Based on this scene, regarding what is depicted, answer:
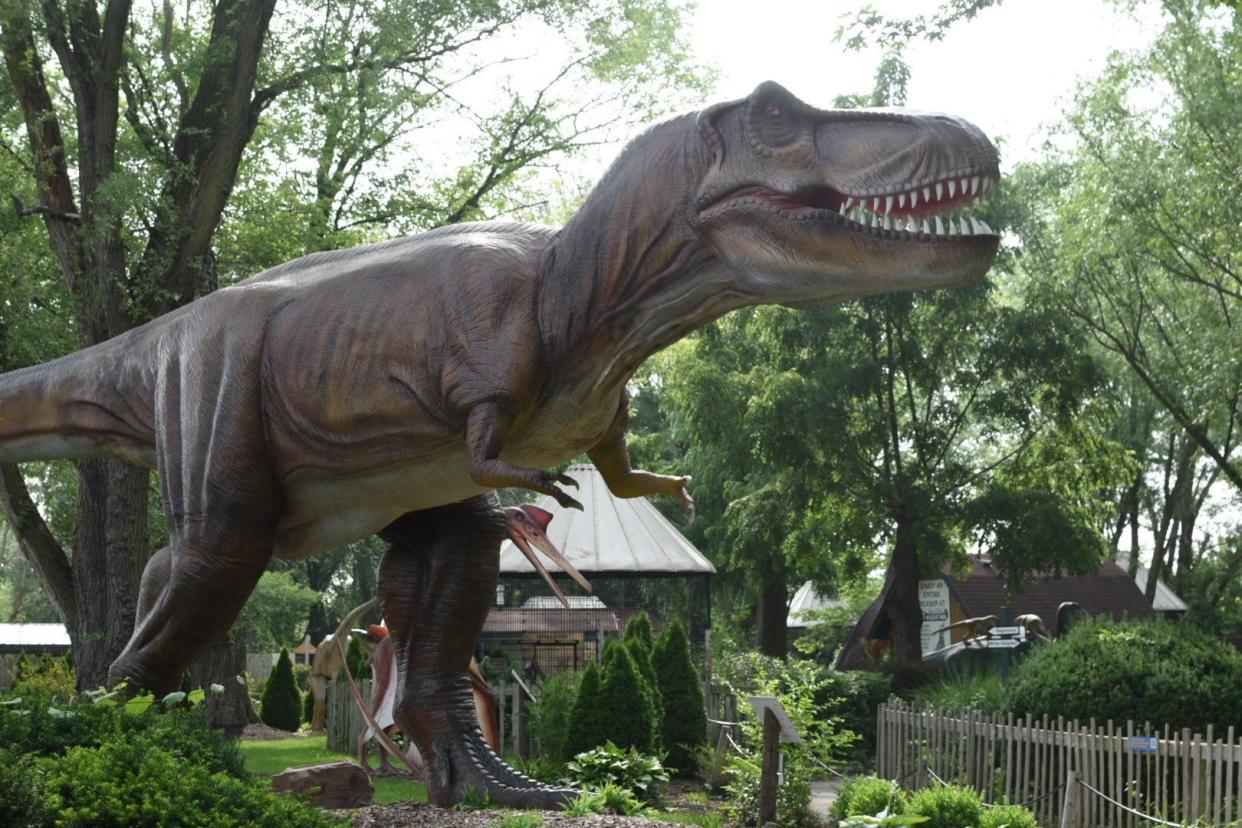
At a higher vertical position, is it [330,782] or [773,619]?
[773,619]

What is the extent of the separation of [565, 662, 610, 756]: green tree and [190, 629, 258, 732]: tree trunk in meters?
4.62

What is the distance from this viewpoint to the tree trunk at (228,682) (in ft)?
54.3

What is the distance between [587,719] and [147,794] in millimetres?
9635

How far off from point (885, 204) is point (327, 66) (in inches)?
378

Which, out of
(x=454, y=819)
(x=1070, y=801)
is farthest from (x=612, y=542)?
(x=454, y=819)

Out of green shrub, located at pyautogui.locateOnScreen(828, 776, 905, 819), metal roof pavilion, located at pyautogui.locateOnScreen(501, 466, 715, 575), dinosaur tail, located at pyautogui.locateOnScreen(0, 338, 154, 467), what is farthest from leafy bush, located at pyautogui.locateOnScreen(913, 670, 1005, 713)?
dinosaur tail, located at pyautogui.locateOnScreen(0, 338, 154, 467)

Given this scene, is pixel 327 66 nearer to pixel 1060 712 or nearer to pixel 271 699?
pixel 1060 712

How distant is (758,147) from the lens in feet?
12.7

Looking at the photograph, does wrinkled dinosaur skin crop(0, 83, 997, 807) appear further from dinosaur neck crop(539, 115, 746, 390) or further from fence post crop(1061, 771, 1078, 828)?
fence post crop(1061, 771, 1078, 828)

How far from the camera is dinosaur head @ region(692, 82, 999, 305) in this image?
3.61 meters

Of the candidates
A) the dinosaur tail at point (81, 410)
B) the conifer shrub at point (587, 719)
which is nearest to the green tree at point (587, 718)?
the conifer shrub at point (587, 719)

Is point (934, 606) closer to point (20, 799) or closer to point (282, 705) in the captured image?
point (282, 705)

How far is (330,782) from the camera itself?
6.78 m

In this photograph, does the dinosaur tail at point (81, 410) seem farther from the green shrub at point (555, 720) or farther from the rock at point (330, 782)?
the green shrub at point (555, 720)
